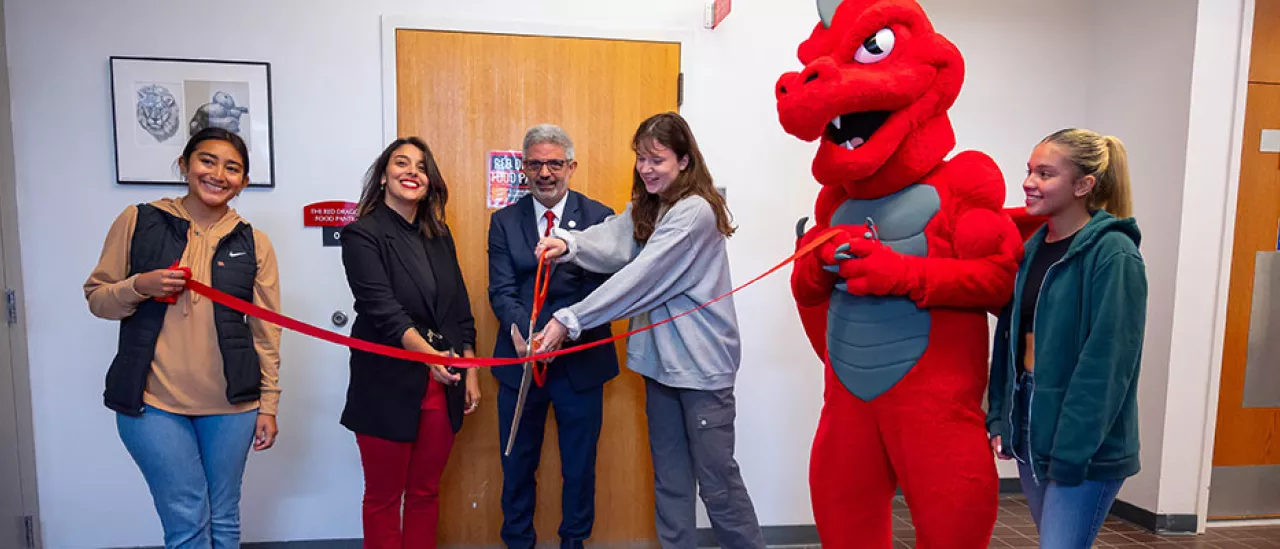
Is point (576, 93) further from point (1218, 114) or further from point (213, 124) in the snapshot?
point (1218, 114)

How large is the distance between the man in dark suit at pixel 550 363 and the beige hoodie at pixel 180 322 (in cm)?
81

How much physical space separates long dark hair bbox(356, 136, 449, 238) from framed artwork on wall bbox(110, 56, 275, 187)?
2.21 ft

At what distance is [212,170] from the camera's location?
1.92m

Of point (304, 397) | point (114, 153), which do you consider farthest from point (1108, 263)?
point (114, 153)

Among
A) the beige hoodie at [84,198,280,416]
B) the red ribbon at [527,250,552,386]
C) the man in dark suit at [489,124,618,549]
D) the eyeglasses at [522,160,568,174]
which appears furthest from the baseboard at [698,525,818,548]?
the beige hoodie at [84,198,280,416]

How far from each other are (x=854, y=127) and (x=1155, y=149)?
227 centimetres

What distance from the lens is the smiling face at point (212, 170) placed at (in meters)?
1.91

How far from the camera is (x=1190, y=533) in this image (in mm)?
3070

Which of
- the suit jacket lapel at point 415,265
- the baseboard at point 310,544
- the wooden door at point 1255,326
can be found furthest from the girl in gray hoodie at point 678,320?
the wooden door at point 1255,326

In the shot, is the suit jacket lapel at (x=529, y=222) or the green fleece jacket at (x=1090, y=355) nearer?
the green fleece jacket at (x=1090, y=355)

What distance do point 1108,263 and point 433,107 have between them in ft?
7.24

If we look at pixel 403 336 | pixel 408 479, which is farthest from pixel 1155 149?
pixel 408 479

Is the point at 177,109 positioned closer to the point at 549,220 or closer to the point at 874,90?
the point at 549,220

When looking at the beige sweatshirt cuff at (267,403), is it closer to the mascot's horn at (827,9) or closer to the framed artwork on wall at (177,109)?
the framed artwork on wall at (177,109)
